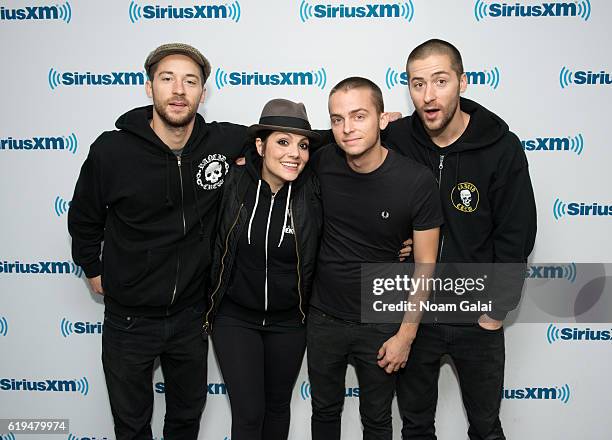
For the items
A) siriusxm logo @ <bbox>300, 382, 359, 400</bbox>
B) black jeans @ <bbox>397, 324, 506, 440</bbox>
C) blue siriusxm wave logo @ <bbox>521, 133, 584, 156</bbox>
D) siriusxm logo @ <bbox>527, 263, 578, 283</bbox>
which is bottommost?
siriusxm logo @ <bbox>300, 382, 359, 400</bbox>

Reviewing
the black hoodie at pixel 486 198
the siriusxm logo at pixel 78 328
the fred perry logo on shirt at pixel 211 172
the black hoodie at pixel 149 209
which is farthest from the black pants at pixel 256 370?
the siriusxm logo at pixel 78 328

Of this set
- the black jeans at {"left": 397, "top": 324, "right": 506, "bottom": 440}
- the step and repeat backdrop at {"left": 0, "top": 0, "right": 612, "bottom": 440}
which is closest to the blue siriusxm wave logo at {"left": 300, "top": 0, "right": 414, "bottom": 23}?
the step and repeat backdrop at {"left": 0, "top": 0, "right": 612, "bottom": 440}

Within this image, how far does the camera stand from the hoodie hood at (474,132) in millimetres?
1854

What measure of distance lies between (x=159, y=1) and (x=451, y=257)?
5.20ft

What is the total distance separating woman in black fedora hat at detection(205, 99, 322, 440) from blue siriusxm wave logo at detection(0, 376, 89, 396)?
3.11 feet

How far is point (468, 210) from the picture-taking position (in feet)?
6.15

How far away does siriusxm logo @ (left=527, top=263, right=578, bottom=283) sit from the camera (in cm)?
233

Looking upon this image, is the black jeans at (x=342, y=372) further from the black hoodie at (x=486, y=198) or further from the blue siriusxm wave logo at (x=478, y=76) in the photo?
the blue siriusxm wave logo at (x=478, y=76)

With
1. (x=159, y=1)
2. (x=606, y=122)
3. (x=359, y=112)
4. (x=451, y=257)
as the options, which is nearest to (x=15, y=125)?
(x=159, y=1)

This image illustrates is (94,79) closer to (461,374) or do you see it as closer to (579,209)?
(461,374)

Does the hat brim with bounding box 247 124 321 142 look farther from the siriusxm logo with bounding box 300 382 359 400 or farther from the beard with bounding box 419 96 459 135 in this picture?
the siriusxm logo with bounding box 300 382 359 400

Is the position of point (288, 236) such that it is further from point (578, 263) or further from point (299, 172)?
point (578, 263)

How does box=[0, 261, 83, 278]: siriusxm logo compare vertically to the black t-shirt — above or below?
below

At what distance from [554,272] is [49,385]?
237 centimetres
